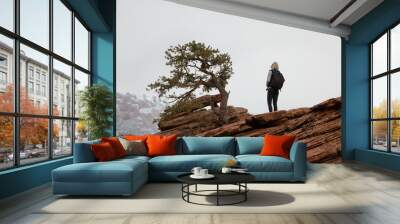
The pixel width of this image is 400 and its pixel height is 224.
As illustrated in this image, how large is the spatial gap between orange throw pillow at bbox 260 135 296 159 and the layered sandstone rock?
151 inches

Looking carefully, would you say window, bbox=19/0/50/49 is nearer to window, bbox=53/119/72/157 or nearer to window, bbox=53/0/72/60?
window, bbox=53/0/72/60

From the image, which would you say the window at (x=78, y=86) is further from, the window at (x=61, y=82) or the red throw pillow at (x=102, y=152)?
the red throw pillow at (x=102, y=152)

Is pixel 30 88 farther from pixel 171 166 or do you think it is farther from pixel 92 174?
pixel 171 166

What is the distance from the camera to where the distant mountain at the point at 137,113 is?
33.9ft

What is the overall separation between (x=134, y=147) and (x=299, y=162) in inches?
114

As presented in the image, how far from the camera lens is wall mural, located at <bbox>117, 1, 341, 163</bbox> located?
34.2 feet

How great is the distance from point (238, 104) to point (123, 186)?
6.12 m

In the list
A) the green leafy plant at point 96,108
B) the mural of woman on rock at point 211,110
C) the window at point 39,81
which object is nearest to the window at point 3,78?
the window at point 39,81

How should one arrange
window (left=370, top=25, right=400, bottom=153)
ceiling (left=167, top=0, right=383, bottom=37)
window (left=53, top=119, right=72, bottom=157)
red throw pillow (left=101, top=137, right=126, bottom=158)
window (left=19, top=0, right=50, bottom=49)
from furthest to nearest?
ceiling (left=167, top=0, right=383, bottom=37)
window (left=370, top=25, right=400, bottom=153)
window (left=53, top=119, right=72, bottom=157)
red throw pillow (left=101, top=137, right=126, bottom=158)
window (left=19, top=0, right=50, bottom=49)

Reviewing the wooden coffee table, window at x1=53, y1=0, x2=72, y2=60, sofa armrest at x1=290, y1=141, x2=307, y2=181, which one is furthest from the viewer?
window at x1=53, y1=0, x2=72, y2=60

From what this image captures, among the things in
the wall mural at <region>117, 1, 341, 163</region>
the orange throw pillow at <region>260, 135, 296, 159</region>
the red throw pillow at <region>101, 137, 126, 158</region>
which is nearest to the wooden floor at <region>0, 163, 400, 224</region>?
the orange throw pillow at <region>260, 135, 296, 159</region>

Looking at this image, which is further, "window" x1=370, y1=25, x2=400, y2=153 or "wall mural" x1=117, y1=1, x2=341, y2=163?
"wall mural" x1=117, y1=1, x2=341, y2=163

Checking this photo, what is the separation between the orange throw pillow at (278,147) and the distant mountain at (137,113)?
4.42 meters

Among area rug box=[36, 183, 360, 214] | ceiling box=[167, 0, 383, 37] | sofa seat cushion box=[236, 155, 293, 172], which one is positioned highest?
ceiling box=[167, 0, 383, 37]
